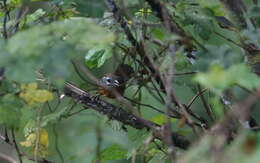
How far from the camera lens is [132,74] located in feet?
8.24

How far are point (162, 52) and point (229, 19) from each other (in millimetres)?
379

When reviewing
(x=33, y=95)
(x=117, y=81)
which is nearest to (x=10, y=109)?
(x=33, y=95)

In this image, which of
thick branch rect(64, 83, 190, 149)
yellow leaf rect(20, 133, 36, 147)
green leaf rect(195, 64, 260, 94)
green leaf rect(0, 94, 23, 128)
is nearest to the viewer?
green leaf rect(195, 64, 260, 94)

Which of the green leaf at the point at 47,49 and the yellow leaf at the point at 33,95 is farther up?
the green leaf at the point at 47,49

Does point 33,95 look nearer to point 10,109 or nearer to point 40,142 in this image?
point 10,109

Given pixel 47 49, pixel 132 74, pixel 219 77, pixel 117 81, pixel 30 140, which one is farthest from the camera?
pixel 117 81

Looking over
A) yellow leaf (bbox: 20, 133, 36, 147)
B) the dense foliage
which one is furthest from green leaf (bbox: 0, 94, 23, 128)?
yellow leaf (bbox: 20, 133, 36, 147)

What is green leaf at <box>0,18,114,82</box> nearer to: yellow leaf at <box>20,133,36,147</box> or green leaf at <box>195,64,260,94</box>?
green leaf at <box>195,64,260,94</box>

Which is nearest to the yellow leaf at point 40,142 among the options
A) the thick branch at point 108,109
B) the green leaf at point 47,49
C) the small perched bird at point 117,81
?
the thick branch at point 108,109

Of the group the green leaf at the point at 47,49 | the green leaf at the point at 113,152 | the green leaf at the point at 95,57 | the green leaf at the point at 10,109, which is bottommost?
the green leaf at the point at 113,152

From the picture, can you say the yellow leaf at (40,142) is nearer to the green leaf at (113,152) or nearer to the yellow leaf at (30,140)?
the yellow leaf at (30,140)

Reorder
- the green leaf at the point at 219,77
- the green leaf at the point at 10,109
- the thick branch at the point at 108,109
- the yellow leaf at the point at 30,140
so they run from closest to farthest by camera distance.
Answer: the green leaf at the point at 219,77 < the green leaf at the point at 10,109 < the yellow leaf at the point at 30,140 < the thick branch at the point at 108,109

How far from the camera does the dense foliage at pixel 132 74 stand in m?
1.52

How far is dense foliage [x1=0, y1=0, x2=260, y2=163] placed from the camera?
59.8 inches
